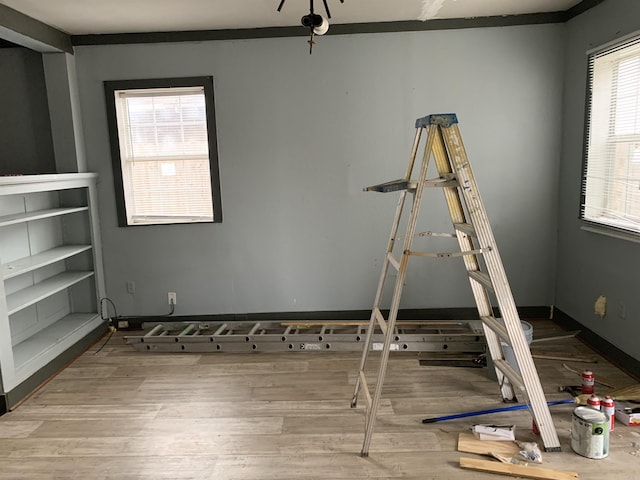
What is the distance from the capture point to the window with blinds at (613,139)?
Answer: 318cm

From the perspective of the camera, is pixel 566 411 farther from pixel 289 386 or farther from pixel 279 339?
pixel 279 339

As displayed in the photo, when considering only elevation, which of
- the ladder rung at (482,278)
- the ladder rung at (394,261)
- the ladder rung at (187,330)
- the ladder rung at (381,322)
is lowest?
the ladder rung at (187,330)

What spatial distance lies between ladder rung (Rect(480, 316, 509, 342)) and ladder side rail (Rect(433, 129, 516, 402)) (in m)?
0.08

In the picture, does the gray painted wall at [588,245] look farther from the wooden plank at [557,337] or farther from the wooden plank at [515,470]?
the wooden plank at [515,470]

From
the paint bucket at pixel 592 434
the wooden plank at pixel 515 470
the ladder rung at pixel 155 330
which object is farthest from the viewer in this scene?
the ladder rung at pixel 155 330

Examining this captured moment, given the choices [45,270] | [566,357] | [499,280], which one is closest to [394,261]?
[499,280]

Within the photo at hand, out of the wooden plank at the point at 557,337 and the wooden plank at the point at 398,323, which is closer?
the wooden plank at the point at 557,337

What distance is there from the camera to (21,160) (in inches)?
168

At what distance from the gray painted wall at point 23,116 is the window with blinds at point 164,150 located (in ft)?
2.01

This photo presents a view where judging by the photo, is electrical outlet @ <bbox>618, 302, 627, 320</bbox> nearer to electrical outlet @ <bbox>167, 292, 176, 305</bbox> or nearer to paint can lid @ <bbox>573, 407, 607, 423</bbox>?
paint can lid @ <bbox>573, 407, 607, 423</bbox>

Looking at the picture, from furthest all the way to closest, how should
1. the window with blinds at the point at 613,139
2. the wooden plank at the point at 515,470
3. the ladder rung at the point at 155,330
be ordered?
the ladder rung at the point at 155,330 < the window with blinds at the point at 613,139 < the wooden plank at the point at 515,470

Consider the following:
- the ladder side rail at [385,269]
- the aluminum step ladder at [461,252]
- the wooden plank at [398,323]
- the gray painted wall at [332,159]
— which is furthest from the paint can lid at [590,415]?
the gray painted wall at [332,159]

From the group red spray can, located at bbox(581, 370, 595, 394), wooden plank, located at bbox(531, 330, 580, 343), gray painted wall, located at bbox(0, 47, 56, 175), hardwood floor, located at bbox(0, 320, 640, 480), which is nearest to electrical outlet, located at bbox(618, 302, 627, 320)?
hardwood floor, located at bbox(0, 320, 640, 480)

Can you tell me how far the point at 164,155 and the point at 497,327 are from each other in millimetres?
3181
